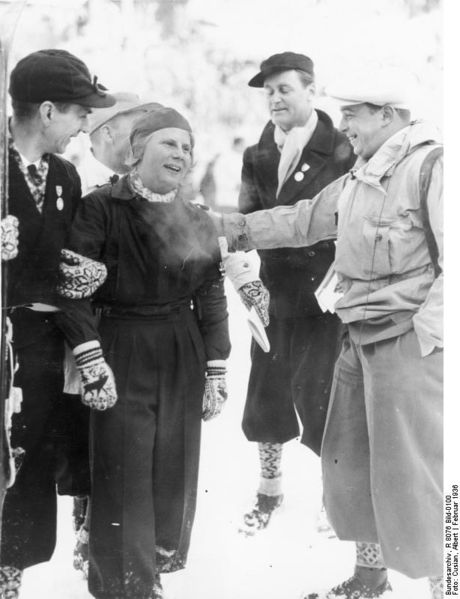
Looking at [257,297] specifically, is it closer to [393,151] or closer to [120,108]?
[393,151]

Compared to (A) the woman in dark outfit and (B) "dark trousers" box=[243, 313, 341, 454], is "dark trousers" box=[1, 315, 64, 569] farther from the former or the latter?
(B) "dark trousers" box=[243, 313, 341, 454]

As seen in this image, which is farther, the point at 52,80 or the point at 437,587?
the point at 437,587

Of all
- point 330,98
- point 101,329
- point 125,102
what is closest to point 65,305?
A: point 101,329

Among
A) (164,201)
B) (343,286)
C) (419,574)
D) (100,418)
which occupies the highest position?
(164,201)

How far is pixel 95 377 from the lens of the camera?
7.71ft

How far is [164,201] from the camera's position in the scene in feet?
7.84

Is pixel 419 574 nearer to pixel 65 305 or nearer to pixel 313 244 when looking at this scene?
pixel 313 244

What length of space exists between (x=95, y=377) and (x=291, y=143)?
39.5 inches

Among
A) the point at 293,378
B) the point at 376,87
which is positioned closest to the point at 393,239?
the point at 376,87

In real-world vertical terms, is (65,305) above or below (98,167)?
below

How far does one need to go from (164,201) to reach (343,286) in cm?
64

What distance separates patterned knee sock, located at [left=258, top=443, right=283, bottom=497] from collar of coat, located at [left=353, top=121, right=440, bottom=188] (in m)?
0.94

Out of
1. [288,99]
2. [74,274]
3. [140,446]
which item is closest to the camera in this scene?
[74,274]

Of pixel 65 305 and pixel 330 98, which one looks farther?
pixel 330 98
